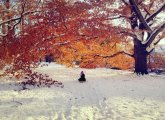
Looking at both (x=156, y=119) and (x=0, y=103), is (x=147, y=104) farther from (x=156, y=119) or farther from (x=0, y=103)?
(x=0, y=103)

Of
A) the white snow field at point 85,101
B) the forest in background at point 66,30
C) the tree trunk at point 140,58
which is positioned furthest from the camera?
the tree trunk at point 140,58

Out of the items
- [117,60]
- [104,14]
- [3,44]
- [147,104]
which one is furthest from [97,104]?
[117,60]

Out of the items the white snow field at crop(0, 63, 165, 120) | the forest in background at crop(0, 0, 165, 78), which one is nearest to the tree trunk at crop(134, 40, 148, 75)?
the forest in background at crop(0, 0, 165, 78)

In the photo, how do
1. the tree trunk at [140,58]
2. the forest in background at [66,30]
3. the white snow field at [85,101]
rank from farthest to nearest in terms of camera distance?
the tree trunk at [140,58] → the forest in background at [66,30] → the white snow field at [85,101]

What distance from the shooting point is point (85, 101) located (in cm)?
1178

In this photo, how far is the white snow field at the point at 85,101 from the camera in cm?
954

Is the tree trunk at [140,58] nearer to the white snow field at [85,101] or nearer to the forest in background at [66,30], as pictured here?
the forest in background at [66,30]

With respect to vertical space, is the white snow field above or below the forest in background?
below

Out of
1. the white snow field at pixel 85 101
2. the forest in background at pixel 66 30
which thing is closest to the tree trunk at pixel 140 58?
the forest in background at pixel 66 30

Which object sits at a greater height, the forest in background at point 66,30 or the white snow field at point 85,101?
the forest in background at point 66,30

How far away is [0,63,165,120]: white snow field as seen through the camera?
376 inches

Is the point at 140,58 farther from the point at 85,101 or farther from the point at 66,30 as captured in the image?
the point at 85,101

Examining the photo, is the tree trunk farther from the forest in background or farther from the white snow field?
the white snow field

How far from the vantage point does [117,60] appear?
3222 centimetres
